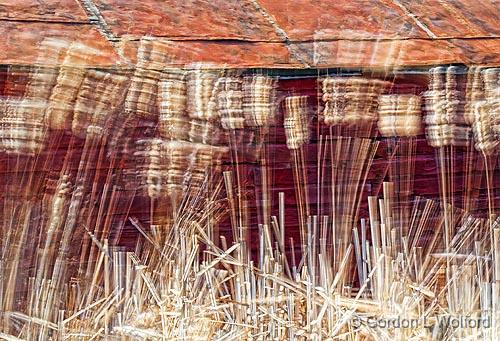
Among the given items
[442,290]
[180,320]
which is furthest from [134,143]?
[442,290]

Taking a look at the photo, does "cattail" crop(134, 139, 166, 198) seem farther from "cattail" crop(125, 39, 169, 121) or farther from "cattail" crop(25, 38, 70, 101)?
"cattail" crop(25, 38, 70, 101)

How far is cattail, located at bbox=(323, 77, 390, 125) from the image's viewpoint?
4.73 metres

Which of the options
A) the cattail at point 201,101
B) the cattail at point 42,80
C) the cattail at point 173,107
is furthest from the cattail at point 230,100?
the cattail at point 42,80

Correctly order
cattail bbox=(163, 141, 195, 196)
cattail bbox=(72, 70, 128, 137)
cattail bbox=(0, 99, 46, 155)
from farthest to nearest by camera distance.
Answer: cattail bbox=(163, 141, 195, 196) < cattail bbox=(72, 70, 128, 137) < cattail bbox=(0, 99, 46, 155)

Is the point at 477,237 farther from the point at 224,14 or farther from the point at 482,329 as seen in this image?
the point at 224,14

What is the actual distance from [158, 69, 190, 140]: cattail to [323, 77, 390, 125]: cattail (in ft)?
1.95

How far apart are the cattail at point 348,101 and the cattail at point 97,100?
824 mm

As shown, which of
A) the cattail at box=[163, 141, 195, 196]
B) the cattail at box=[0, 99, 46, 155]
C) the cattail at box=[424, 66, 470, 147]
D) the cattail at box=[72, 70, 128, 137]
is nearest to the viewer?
the cattail at box=[0, 99, 46, 155]

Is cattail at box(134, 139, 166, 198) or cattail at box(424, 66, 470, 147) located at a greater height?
cattail at box(424, 66, 470, 147)

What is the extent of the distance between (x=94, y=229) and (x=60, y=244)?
171mm

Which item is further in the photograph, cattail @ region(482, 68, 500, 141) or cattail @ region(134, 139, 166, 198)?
cattail @ region(482, 68, 500, 141)

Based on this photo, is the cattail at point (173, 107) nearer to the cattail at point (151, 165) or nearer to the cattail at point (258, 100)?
the cattail at point (151, 165)

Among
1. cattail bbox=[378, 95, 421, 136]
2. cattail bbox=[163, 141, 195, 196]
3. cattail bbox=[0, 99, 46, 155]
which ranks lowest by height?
cattail bbox=[163, 141, 195, 196]

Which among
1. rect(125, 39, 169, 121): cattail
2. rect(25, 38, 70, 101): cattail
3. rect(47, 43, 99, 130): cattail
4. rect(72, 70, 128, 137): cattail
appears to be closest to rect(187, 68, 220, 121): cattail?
rect(125, 39, 169, 121): cattail
